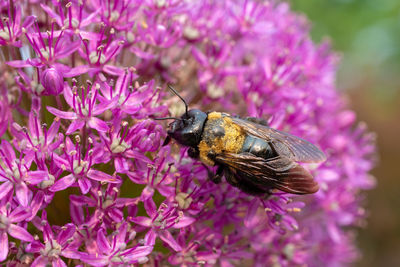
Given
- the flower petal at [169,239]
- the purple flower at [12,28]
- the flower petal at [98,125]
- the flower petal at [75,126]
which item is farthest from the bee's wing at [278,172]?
the purple flower at [12,28]

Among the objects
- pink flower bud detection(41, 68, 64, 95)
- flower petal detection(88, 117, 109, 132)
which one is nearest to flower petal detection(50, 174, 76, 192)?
flower petal detection(88, 117, 109, 132)

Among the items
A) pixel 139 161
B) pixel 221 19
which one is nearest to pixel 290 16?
pixel 221 19

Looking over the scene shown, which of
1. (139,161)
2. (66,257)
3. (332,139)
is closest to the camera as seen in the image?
(66,257)

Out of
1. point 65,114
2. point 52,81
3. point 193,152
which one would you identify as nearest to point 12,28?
point 52,81

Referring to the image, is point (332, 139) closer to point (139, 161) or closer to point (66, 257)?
point (139, 161)

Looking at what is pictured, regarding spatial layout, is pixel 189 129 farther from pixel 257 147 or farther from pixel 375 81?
pixel 375 81

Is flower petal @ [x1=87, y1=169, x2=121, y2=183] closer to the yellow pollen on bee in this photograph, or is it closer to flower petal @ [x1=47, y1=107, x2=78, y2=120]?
flower petal @ [x1=47, y1=107, x2=78, y2=120]
